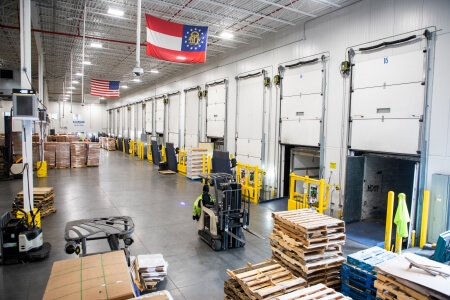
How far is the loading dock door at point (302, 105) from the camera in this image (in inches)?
405

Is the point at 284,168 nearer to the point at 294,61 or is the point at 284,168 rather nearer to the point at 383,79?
the point at 294,61

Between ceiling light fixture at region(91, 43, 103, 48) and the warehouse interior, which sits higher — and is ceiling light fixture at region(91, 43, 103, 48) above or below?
above

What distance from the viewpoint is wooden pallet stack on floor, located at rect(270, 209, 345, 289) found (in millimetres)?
5051

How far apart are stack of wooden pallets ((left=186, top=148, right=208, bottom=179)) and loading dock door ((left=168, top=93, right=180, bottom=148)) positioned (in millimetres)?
5356

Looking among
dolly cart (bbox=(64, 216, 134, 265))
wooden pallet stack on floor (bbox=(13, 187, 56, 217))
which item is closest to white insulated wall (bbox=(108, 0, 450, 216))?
dolly cart (bbox=(64, 216, 134, 265))

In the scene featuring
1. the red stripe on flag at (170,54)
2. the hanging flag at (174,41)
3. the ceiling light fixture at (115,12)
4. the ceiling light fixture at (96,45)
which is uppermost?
the ceiling light fixture at (96,45)

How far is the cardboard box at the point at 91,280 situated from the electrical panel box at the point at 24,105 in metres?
4.55

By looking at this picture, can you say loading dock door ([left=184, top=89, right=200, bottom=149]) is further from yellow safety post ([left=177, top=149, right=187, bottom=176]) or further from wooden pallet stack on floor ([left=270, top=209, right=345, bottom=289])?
wooden pallet stack on floor ([left=270, top=209, right=345, bottom=289])

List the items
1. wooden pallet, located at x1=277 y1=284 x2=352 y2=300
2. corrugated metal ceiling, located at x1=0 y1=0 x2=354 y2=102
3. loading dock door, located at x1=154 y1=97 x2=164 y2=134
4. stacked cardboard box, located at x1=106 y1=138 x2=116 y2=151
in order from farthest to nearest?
stacked cardboard box, located at x1=106 y1=138 x2=116 y2=151 < loading dock door, located at x1=154 y1=97 x2=164 y2=134 < corrugated metal ceiling, located at x1=0 y1=0 x2=354 y2=102 < wooden pallet, located at x1=277 y1=284 x2=352 y2=300

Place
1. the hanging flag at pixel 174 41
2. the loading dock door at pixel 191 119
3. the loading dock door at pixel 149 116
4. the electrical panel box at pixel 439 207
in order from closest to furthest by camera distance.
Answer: the electrical panel box at pixel 439 207, the hanging flag at pixel 174 41, the loading dock door at pixel 191 119, the loading dock door at pixel 149 116

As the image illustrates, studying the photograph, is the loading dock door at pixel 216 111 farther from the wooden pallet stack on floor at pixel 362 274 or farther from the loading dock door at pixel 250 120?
the wooden pallet stack on floor at pixel 362 274

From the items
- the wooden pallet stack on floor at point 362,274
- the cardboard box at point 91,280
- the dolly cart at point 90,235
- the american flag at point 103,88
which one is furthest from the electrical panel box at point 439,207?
the american flag at point 103,88

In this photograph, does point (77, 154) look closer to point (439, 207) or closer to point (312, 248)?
point (312, 248)

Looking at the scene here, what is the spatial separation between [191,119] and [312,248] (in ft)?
49.1
